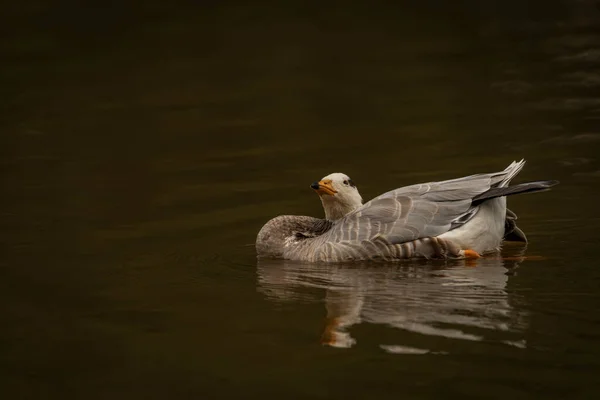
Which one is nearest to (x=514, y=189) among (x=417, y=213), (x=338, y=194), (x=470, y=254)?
(x=470, y=254)

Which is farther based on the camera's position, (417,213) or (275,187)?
(275,187)

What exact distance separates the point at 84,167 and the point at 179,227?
11.8ft

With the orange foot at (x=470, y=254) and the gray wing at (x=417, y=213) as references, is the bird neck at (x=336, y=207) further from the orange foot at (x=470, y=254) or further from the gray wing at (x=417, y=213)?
the orange foot at (x=470, y=254)

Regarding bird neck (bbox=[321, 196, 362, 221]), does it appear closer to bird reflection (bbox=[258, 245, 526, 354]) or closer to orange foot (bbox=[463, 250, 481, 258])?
bird reflection (bbox=[258, 245, 526, 354])

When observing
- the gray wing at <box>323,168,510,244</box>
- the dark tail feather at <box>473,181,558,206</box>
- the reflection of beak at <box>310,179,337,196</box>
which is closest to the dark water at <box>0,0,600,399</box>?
the gray wing at <box>323,168,510,244</box>

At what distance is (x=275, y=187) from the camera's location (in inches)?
560

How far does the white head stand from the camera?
1137cm

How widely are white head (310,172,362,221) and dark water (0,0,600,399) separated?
2.95 ft

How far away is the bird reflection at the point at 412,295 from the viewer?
8.49m

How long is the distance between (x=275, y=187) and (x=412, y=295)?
16.3 ft

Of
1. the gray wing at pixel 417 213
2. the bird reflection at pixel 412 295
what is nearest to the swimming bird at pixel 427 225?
the gray wing at pixel 417 213

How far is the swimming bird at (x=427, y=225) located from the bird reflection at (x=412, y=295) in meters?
0.14

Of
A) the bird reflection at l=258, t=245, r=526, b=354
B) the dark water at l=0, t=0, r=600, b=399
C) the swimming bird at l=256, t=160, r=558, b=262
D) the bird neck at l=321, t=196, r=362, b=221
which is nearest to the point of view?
the dark water at l=0, t=0, r=600, b=399

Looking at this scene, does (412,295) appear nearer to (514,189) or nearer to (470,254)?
(470,254)
